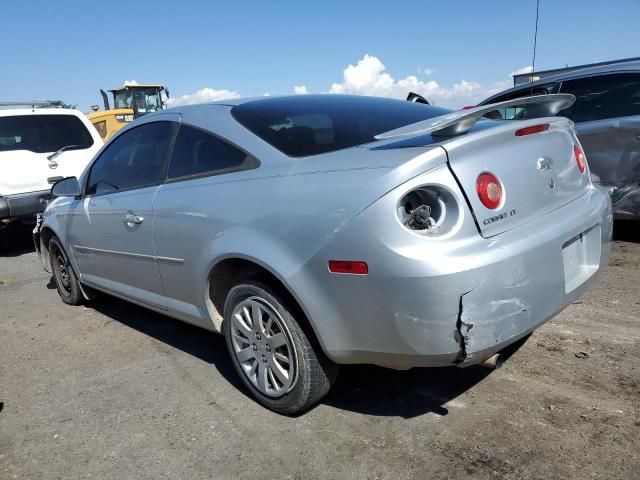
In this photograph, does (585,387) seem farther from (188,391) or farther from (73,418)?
(73,418)

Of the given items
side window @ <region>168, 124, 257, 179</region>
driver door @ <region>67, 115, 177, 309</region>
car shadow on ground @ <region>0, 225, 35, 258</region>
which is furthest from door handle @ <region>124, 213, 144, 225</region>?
car shadow on ground @ <region>0, 225, 35, 258</region>

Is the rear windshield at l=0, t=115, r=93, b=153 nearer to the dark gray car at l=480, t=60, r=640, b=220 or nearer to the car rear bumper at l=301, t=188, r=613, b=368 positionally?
the dark gray car at l=480, t=60, r=640, b=220

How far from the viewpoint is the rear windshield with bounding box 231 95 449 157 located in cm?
274

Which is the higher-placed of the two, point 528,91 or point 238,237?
point 528,91

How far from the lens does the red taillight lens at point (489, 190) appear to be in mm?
2256

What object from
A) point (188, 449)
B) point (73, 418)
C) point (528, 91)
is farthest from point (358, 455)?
point (528, 91)

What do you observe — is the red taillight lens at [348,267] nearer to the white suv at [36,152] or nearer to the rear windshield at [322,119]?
the rear windshield at [322,119]

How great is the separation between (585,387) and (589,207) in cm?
94

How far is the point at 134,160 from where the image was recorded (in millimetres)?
3779

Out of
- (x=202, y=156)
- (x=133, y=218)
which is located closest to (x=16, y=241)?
(x=133, y=218)

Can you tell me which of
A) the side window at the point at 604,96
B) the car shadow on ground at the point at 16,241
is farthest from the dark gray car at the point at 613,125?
the car shadow on ground at the point at 16,241

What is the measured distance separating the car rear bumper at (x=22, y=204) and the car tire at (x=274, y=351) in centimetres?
549

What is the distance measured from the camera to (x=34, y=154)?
25.1 feet

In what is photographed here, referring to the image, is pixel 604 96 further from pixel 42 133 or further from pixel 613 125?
pixel 42 133
